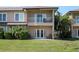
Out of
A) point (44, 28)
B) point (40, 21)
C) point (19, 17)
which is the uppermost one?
point (19, 17)

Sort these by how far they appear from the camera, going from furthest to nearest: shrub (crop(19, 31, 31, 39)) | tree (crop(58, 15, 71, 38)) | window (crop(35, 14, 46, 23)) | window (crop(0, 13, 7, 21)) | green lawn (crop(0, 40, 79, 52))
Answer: window (crop(0, 13, 7, 21)), window (crop(35, 14, 46, 23)), tree (crop(58, 15, 71, 38)), shrub (crop(19, 31, 31, 39)), green lawn (crop(0, 40, 79, 52))

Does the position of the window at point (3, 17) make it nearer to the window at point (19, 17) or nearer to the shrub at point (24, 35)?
the window at point (19, 17)

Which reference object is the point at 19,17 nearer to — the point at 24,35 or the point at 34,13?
the point at 34,13

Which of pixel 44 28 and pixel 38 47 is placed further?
pixel 44 28

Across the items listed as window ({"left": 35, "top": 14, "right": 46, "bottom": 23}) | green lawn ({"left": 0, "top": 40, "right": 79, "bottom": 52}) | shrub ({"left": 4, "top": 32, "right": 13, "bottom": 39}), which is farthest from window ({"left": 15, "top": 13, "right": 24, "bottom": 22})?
green lawn ({"left": 0, "top": 40, "right": 79, "bottom": 52})

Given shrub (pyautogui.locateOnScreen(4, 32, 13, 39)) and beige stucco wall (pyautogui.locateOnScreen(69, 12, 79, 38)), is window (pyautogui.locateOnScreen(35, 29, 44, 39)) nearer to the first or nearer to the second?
shrub (pyautogui.locateOnScreen(4, 32, 13, 39))

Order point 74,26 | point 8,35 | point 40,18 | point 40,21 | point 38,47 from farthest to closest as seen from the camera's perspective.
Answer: point 74,26, point 40,18, point 40,21, point 8,35, point 38,47

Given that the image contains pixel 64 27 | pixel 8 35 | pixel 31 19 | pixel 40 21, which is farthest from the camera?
pixel 31 19

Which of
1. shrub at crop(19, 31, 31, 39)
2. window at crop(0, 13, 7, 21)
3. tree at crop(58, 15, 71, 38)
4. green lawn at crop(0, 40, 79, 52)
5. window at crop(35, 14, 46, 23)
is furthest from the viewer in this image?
window at crop(0, 13, 7, 21)

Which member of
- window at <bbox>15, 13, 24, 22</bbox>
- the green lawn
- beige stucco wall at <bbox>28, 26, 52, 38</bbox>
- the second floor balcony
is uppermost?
window at <bbox>15, 13, 24, 22</bbox>

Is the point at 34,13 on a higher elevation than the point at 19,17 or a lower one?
higher

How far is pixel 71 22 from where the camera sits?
73.0 ft

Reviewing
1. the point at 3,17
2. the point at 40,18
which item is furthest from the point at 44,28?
the point at 3,17

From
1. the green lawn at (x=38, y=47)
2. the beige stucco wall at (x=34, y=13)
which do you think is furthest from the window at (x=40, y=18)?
the green lawn at (x=38, y=47)
